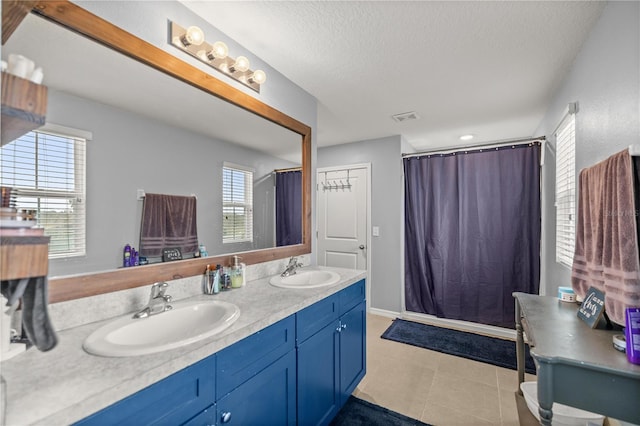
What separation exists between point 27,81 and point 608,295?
1947mm

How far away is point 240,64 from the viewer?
1.68 metres

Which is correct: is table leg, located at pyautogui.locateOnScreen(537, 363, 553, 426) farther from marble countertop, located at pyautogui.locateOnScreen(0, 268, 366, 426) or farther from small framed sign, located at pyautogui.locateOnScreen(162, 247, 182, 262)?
small framed sign, located at pyautogui.locateOnScreen(162, 247, 182, 262)

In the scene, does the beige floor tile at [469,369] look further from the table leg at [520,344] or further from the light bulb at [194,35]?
the light bulb at [194,35]

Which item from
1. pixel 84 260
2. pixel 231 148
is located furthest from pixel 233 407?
pixel 231 148

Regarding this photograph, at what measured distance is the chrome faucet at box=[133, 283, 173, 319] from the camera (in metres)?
1.17

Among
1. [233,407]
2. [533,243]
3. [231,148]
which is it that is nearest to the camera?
[233,407]

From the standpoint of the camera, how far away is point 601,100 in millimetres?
1490

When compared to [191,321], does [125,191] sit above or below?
above

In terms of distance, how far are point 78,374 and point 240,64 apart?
1.60 meters

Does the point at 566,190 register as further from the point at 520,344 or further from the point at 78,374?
the point at 78,374

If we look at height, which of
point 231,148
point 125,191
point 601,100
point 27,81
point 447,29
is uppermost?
point 447,29

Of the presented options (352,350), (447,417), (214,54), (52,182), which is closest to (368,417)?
(352,350)

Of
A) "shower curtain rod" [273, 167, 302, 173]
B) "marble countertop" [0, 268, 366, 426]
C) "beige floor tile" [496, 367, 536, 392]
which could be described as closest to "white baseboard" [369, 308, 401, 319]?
"beige floor tile" [496, 367, 536, 392]

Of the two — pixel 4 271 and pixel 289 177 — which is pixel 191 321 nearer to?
pixel 4 271
